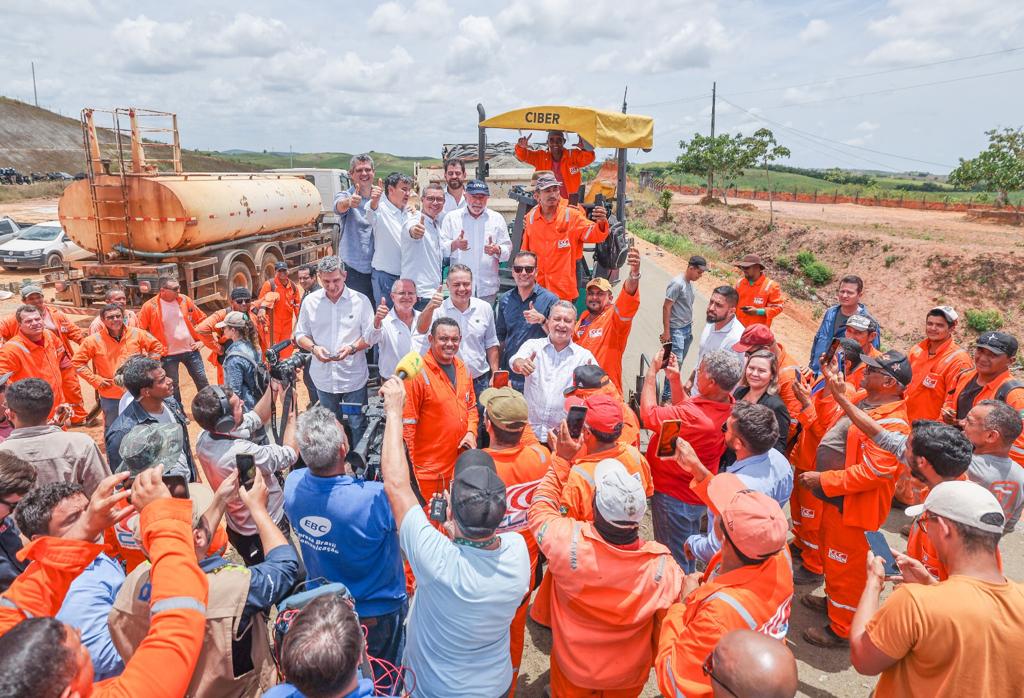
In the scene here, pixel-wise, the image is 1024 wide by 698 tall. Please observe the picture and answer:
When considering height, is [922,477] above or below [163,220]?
below

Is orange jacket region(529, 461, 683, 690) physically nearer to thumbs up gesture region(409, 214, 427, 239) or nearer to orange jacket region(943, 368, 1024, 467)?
orange jacket region(943, 368, 1024, 467)

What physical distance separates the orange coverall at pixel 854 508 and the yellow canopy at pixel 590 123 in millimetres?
4428

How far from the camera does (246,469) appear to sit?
8.43 ft

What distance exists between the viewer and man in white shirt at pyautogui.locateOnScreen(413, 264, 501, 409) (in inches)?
197

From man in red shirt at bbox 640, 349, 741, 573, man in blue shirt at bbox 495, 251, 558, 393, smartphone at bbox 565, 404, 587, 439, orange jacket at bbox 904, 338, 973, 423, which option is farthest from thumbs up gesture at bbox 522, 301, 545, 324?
orange jacket at bbox 904, 338, 973, 423

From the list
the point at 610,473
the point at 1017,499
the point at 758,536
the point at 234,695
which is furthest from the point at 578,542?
the point at 1017,499

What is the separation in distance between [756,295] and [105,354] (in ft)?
24.1

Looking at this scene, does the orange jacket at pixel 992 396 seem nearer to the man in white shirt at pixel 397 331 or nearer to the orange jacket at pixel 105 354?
the man in white shirt at pixel 397 331

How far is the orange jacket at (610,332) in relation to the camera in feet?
16.6

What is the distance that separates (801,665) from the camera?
380 cm

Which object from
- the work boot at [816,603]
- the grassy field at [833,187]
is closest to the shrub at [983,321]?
the grassy field at [833,187]

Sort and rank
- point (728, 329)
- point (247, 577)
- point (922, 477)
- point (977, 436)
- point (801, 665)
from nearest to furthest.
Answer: point (247, 577), point (922, 477), point (977, 436), point (801, 665), point (728, 329)

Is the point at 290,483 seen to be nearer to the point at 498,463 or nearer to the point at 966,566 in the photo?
the point at 498,463

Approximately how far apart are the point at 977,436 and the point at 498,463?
277 cm
